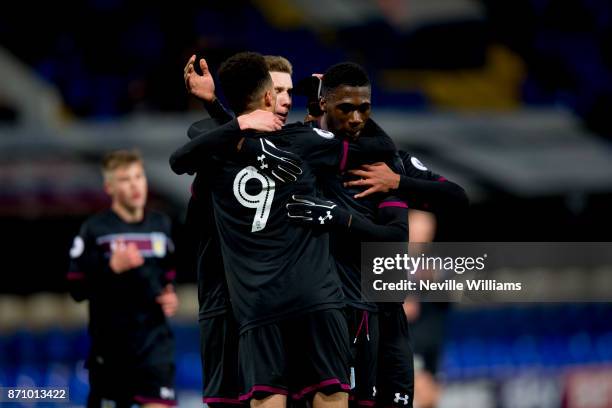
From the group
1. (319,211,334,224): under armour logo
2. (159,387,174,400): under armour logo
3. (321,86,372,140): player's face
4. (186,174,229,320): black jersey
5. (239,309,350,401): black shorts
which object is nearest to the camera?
(239,309,350,401): black shorts

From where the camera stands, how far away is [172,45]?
12.9 meters

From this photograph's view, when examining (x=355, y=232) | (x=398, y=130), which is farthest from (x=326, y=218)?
(x=398, y=130)

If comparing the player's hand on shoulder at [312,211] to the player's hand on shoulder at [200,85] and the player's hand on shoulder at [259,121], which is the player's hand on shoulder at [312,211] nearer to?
the player's hand on shoulder at [259,121]

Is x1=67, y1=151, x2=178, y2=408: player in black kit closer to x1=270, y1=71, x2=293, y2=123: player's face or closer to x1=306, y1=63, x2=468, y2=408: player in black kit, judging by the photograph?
x1=270, y1=71, x2=293, y2=123: player's face

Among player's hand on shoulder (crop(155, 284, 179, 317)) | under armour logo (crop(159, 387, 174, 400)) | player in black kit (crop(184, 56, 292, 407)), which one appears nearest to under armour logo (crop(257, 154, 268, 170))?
player in black kit (crop(184, 56, 292, 407))

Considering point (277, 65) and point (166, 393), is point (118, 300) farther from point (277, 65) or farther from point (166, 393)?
point (277, 65)

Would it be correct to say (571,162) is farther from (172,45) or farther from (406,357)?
(406,357)

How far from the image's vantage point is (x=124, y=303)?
637 cm

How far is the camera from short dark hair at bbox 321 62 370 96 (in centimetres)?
→ 452

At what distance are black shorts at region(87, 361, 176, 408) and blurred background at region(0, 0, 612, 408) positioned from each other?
1.43 metres

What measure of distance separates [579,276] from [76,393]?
4.99 meters

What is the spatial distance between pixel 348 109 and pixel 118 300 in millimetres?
2418

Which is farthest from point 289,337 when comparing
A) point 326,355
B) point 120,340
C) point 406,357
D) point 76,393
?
point 76,393

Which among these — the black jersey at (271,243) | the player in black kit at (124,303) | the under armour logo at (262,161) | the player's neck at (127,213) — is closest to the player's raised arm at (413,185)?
the black jersey at (271,243)
